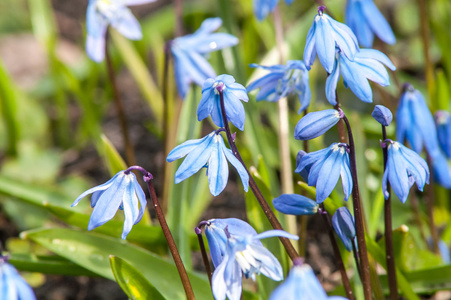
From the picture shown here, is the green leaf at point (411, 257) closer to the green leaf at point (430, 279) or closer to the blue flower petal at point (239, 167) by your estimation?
the green leaf at point (430, 279)

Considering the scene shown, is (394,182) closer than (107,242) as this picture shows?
Yes

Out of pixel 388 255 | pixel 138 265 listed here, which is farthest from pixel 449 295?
pixel 138 265

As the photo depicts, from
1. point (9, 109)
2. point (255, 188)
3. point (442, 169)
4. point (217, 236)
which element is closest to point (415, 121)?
point (442, 169)

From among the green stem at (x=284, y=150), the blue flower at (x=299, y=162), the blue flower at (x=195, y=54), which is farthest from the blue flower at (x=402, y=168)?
the blue flower at (x=195, y=54)

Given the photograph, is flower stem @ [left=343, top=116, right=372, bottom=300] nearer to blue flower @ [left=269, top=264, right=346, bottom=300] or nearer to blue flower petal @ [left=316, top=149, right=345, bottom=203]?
blue flower petal @ [left=316, top=149, right=345, bottom=203]

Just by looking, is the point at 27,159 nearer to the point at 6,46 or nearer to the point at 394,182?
the point at 6,46

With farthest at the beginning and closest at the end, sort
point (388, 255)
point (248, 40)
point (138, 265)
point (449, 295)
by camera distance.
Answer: point (248, 40) < point (449, 295) < point (138, 265) < point (388, 255)

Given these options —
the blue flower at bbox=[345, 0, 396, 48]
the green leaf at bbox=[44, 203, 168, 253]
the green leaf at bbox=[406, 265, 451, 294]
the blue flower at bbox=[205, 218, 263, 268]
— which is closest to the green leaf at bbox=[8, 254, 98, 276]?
the green leaf at bbox=[44, 203, 168, 253]
